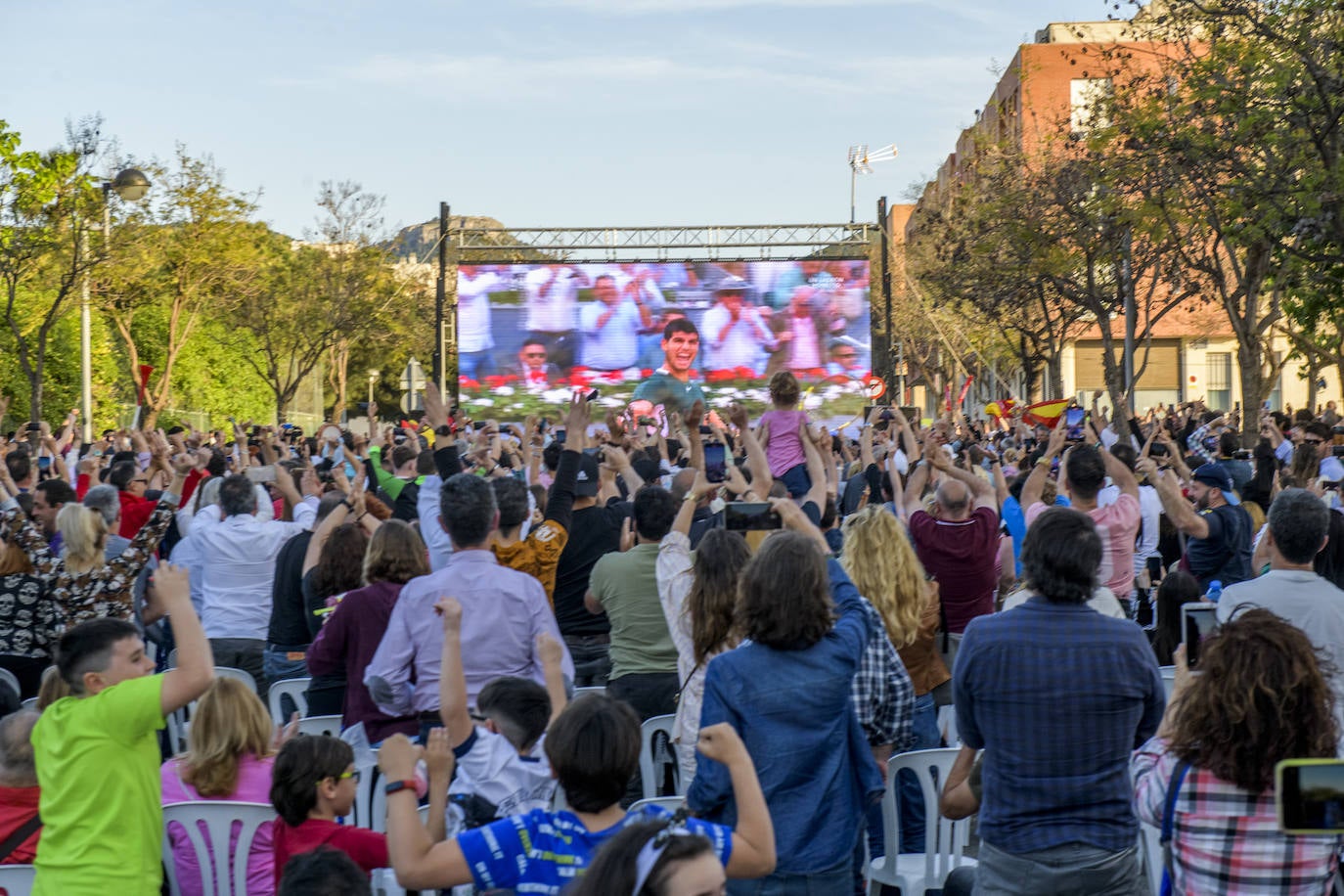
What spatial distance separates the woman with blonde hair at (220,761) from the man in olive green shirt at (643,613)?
209 centimetres

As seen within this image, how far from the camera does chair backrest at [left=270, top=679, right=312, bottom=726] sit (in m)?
7.22

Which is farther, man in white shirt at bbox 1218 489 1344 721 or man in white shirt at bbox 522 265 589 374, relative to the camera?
man in white shirt at bbox 522 265 589 374

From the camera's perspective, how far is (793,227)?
120 ft

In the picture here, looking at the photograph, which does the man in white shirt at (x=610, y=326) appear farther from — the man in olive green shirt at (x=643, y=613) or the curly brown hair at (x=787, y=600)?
the curly brown hair at (x=787, y=600)

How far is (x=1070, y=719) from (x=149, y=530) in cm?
389

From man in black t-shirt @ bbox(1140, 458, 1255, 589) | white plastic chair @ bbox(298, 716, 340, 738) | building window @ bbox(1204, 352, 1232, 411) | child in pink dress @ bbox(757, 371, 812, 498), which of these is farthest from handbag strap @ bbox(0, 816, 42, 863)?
building window @ bbox(1204, 352, 1232, 411)

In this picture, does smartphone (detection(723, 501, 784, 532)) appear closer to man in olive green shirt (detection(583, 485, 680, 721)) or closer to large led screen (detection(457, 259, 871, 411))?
man in olive green shirt (detection(583, 485, 680, 721))

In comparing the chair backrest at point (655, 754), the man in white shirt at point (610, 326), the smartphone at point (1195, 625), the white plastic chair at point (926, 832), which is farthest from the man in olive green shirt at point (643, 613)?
the man in white shirt at point (610, 326)

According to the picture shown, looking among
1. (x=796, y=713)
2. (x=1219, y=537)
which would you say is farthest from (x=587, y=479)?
(x=796, y=713)

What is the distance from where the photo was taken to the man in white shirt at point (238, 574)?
8281 mm

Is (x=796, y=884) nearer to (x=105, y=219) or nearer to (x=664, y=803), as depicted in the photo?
(x=664, y=803)

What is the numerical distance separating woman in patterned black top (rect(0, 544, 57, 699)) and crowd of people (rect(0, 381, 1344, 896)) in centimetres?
1

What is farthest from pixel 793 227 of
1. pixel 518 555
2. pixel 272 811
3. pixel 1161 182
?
pixel 272 811

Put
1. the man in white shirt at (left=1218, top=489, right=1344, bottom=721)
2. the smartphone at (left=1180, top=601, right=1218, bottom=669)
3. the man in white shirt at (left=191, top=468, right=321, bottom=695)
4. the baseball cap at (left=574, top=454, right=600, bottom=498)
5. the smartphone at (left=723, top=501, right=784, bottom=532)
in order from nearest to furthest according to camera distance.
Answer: the smartphone at (left=1180, top=601, right=1218, bottom=669), the man in white shirt at (left=1218, top=489, right=1344, bottom=721), the smartphone at (left=723, top=501, right=784, bottom=532), the baseball cap at (left=574, top=454, right=600, bottom=498), the man in white shirt at (left=191, top=468, right=321, bottom=695)
